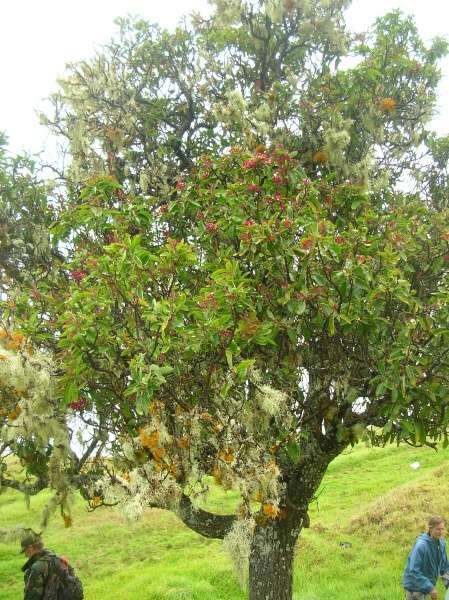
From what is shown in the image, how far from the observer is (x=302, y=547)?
15.7m

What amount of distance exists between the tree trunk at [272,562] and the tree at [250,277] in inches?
1.1

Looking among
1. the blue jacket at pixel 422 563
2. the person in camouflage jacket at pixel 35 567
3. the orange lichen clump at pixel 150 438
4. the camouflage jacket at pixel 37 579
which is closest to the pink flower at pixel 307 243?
the orange lichen clump at pixel 150 438

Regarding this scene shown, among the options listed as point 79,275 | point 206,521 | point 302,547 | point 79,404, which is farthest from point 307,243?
point 302,547

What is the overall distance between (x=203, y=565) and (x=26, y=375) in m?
11.1

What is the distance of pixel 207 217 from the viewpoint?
319 inches

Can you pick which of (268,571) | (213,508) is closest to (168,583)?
(268,571)

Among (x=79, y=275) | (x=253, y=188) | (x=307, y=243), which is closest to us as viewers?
(x=307, y=243)

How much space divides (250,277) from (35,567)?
18.1 feet

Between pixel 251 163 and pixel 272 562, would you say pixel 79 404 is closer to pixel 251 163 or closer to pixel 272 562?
pixel 251 163

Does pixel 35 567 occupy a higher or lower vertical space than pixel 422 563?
higher

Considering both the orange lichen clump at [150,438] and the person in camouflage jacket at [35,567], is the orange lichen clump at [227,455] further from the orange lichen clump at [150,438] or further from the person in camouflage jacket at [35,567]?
the person in camouflage jacket at [35,567]

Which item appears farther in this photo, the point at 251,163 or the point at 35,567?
the point at 35,567

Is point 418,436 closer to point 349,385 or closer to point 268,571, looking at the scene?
point 349,385

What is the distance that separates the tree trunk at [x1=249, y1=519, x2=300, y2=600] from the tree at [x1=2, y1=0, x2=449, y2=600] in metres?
0.03
